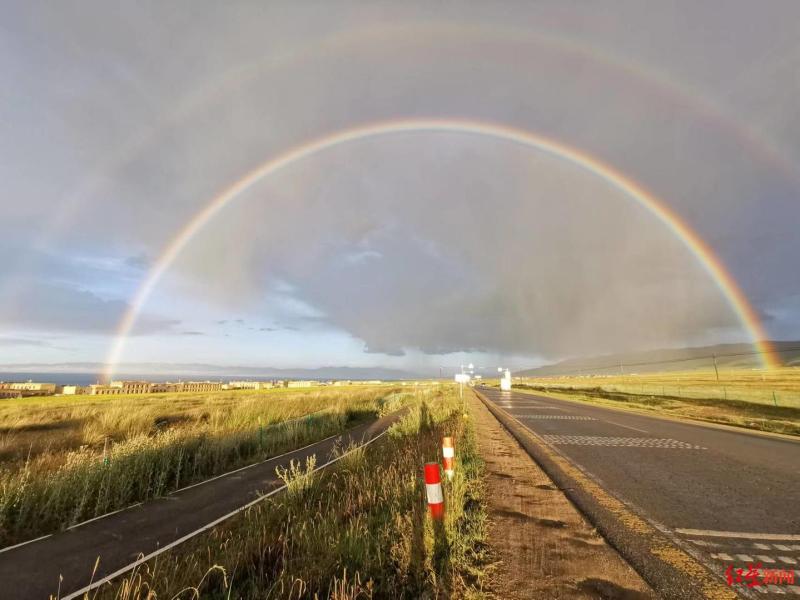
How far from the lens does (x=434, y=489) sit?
4812 mm

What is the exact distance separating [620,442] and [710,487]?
571cm

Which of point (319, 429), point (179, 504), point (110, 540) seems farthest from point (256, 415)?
point (110, 540)

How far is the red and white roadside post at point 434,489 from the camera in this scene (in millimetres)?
4734

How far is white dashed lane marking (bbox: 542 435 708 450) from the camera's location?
39.2 ft

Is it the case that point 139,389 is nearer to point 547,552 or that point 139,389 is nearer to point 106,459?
point 106,459

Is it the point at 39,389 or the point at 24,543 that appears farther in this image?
the point at 39,389

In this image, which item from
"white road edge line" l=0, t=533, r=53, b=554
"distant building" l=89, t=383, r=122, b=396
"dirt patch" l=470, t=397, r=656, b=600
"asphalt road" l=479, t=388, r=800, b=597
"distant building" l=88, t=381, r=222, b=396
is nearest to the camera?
"dirt patch" l=470, t=397, r=656, b=600

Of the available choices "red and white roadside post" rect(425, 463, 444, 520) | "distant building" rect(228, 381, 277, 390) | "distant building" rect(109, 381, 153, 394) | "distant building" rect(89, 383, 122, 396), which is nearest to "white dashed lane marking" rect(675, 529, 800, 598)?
"red and white roadside post" rect(425, 463, 444, 520)

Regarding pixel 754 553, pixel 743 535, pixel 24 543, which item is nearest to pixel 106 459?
pixel 24 543

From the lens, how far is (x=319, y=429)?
20641mm

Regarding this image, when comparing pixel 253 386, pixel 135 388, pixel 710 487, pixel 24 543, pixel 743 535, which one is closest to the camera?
Answer: pixel 743 535

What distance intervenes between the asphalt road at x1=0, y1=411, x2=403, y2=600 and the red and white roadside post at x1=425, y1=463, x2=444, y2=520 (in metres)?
4.62

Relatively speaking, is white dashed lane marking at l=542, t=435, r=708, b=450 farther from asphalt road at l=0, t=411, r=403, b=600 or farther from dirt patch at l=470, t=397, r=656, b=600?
asphalt road at l=0, t=411, r=403, b=600

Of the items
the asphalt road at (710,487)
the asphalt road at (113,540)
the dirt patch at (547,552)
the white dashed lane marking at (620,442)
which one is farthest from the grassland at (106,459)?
the white dashed lane marking at (620,442)
